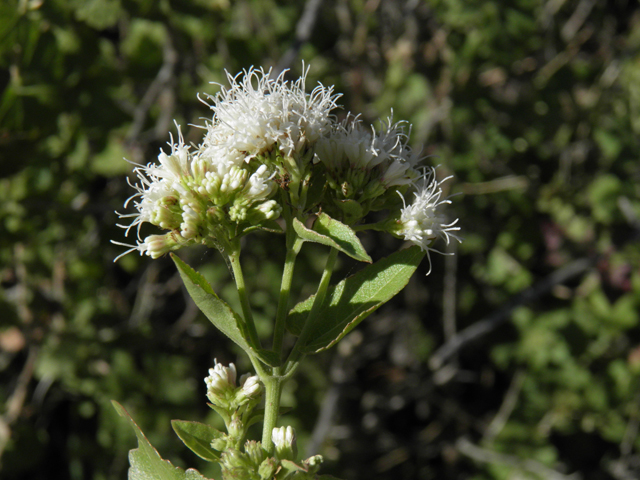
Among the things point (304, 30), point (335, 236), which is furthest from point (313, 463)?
point (304, 30)

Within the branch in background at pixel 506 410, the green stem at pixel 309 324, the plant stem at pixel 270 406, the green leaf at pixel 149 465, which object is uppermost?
the green stem at pixel 309 324

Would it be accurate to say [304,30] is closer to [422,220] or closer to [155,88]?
[155,88]

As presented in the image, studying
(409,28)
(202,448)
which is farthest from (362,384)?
(202,448)

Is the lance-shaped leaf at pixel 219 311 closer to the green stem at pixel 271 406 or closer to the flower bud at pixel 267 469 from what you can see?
the green stem at pixel 271 406

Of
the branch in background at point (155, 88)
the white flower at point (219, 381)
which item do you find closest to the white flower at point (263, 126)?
the white flower at point (219, 381)

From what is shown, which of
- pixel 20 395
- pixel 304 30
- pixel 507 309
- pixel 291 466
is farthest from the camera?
pixel 507 309

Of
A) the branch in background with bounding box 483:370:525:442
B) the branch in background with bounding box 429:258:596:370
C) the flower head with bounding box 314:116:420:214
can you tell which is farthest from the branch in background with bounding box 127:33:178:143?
the branch in background with bounding box 483:370:525:442

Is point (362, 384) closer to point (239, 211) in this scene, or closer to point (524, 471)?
point (524, 471)
